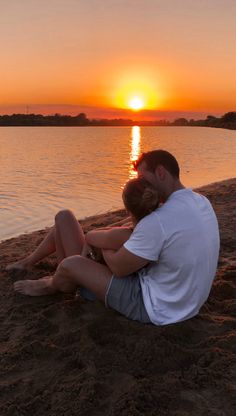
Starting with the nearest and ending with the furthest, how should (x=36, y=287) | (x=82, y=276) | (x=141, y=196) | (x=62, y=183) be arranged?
1. (x=141, y=196)
2. (x=82, y=276)
3. (x=36, y=287)
4. (x=62, y=183)

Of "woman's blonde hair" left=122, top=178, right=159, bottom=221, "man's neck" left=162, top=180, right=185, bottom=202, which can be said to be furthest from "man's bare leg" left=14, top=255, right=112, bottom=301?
"man's neck" left=162, top=180, right=185, bottom=202

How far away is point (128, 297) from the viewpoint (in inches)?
135

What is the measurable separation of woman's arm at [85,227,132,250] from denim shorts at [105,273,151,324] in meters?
0.24

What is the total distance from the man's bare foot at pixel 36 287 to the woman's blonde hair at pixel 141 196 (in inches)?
53.4

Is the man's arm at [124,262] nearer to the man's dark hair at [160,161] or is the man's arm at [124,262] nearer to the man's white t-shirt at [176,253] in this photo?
the man's white t-shirt at [176,253]

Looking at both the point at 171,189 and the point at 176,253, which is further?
the point at 171,189

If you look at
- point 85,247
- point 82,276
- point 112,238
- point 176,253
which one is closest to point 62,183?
point 85,247

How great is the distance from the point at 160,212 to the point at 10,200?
9729 millimetres

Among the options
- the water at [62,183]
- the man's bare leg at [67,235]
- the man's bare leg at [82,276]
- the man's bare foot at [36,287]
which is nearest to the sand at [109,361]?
the man's bare foot at [36,287]

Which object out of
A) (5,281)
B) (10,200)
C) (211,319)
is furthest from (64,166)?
(211,319)

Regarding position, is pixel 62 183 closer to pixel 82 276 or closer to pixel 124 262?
pixel 82 276

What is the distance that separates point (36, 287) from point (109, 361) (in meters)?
1.34

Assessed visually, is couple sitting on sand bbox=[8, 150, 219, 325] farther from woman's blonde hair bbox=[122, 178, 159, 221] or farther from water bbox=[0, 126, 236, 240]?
water bbox=[0, 126, 236, 240]

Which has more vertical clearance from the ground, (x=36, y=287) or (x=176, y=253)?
(x=176, y=253)
